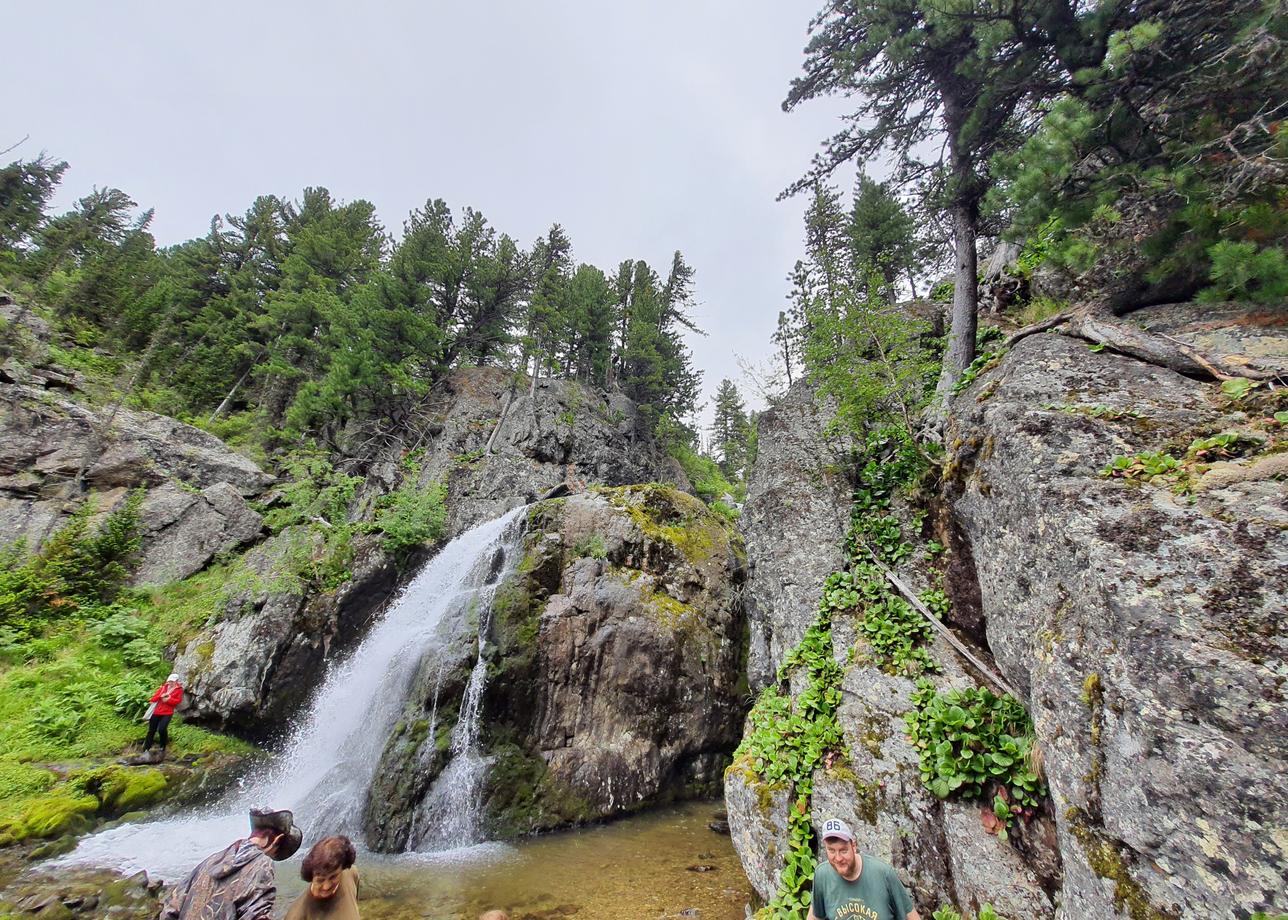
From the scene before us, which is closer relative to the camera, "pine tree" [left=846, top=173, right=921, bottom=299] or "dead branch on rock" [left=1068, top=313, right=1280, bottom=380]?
"dead branch on rock" [left=1068, top=313, right=1280, bottom=380]

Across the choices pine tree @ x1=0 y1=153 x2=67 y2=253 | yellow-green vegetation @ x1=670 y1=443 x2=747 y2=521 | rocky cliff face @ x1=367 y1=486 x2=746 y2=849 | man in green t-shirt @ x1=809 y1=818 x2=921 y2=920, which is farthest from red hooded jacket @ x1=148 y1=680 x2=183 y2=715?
pine tree @ x1=0 y1=153 x2=67 y2=253

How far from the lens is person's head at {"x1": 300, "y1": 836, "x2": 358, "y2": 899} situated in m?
3.04

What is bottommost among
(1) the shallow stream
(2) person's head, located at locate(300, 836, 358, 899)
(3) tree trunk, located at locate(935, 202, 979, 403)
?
(1) the shallow stream

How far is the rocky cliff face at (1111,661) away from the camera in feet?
10.3

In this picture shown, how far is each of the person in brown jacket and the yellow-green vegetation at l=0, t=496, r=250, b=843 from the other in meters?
9.14

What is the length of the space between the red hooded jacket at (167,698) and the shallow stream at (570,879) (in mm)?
5606

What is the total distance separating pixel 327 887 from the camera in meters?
3.08

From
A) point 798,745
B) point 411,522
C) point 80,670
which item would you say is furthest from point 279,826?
point 411,522

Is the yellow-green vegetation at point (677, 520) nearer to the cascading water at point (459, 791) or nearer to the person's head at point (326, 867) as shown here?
the cascading water at point (459, 791)

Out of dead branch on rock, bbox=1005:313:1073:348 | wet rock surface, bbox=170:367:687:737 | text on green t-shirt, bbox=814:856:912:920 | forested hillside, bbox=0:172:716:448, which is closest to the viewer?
text on green t-shirt, bbox=814:856:912:920

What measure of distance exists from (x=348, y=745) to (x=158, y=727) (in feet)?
13.3

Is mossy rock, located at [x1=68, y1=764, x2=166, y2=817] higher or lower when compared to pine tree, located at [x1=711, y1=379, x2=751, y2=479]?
lower

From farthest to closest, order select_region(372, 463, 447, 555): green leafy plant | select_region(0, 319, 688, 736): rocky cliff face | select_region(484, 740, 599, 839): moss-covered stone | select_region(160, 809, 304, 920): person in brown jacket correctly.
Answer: select_region(372, 463, 447, 555): green leafy plant → select_region(0, 319, 688, 736): rocky cliff face → select_region(484, 740, 599, 839): moss-covered stone → select_region(160, 809, 304, 920): person in brown jacket

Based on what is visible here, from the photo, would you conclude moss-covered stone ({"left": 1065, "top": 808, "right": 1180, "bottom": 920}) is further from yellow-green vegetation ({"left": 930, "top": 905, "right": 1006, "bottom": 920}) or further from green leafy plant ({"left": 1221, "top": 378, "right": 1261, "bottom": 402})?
green leafy plant ({"left": 1221, "top": 378, "right": 1261, "bottom": 402})
